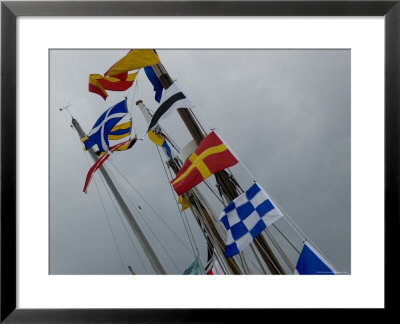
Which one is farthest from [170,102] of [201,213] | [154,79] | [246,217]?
[246,217]

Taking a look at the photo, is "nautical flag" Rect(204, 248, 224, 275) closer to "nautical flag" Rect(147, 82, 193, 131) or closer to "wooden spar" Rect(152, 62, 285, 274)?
"wooden spar" Rect(152, 62, 285, 274)

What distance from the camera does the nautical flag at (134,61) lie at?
2328 millimetres

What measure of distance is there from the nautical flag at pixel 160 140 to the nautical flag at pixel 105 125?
6.9 inches

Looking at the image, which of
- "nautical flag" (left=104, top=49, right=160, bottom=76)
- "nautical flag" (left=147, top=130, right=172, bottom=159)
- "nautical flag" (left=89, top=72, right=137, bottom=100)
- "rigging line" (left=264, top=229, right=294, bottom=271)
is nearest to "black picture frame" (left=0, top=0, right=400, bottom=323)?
"nautical flag" (left=104, top=49, right=160, bottom=76)

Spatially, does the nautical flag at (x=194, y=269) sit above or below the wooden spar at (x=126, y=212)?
below

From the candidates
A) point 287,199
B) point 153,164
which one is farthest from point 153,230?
point 287,199

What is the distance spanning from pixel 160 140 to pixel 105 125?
284 millimetres

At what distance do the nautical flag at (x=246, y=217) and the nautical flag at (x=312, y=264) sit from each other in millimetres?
228

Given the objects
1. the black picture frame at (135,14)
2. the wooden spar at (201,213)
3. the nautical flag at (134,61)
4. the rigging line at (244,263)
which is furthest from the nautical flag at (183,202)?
the nautical flag at (134,61)

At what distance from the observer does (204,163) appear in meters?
2.48

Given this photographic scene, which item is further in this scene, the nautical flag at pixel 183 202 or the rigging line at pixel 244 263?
the nautical flag at pixel 183 202

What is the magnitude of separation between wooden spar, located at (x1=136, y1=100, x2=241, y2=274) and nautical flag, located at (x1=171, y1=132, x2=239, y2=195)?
0.05 metres

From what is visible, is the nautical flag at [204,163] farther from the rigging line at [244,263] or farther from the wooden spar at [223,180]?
the rigging line at [244,263]

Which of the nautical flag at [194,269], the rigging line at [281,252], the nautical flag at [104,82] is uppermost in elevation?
the nautical flag at [104,82]
